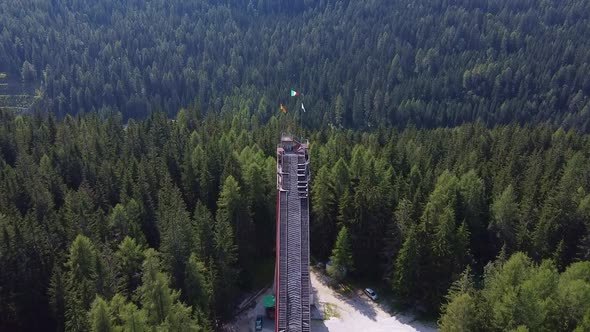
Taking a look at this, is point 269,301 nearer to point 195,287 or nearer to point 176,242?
point 195,287

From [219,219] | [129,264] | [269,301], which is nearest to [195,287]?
[129,264]

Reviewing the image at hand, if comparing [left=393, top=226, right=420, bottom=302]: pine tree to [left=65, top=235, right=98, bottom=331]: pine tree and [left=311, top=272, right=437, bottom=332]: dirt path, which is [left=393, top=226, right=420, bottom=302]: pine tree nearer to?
[left=311, top=272, right=437, bottom=332]: dirt path

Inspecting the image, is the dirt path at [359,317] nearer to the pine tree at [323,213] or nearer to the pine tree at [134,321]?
the pine tree at [323,213]

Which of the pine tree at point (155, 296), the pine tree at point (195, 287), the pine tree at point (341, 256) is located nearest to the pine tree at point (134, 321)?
the pine tree at point (155, 296)

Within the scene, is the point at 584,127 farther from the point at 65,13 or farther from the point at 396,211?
the point at 65,13

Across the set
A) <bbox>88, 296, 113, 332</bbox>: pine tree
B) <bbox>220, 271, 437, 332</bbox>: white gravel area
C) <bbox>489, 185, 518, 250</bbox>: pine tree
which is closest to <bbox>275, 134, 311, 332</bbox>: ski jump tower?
<bbox>220, 271, 437, 332</bbox>: white gravel area

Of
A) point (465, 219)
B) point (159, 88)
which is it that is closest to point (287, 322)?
point (465, 219)
